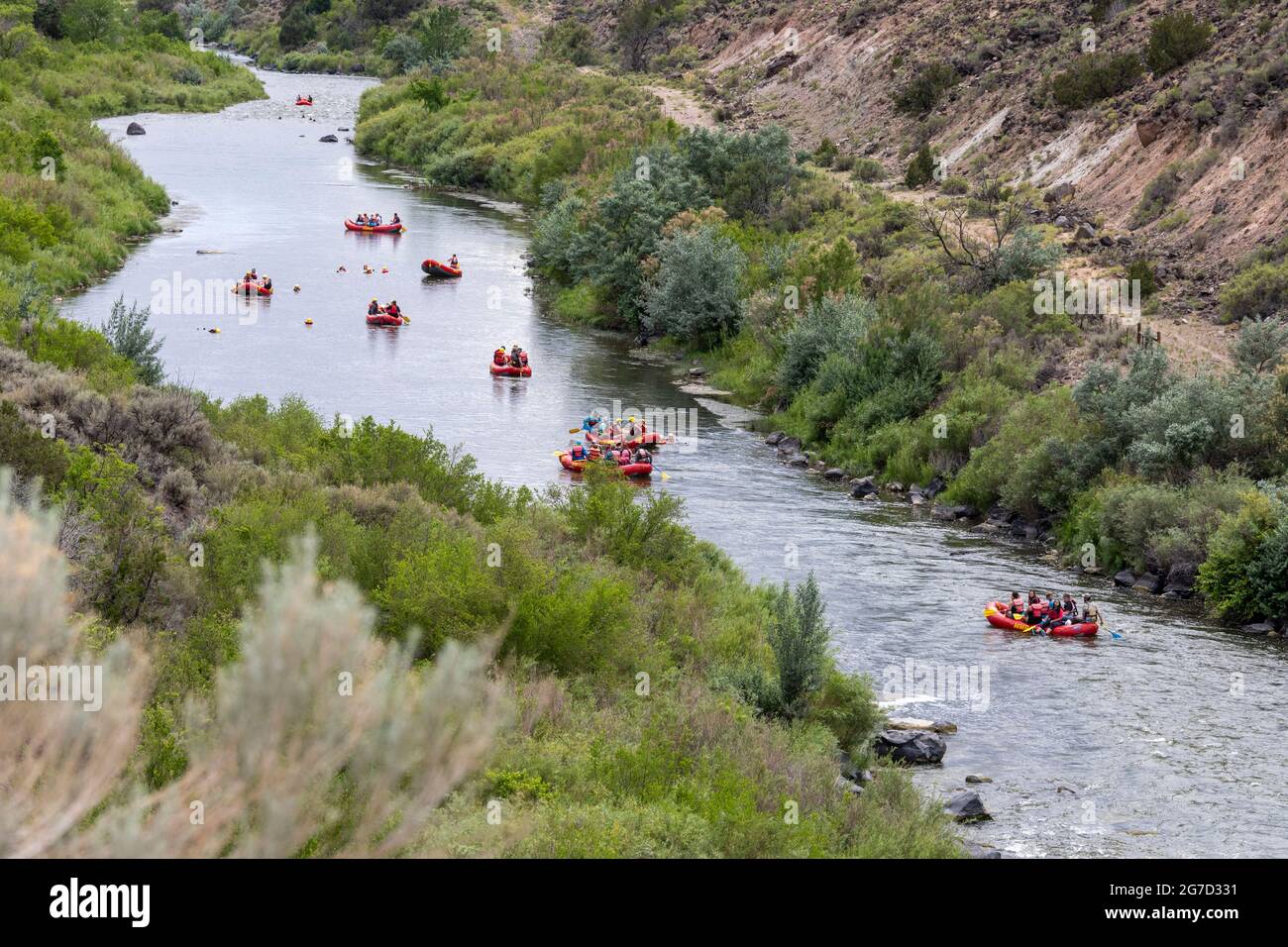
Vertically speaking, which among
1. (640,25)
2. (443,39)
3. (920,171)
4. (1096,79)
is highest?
(640,25)

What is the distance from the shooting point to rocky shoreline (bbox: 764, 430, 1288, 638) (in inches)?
1272

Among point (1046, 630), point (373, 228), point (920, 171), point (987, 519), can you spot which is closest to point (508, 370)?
point (987, 519)

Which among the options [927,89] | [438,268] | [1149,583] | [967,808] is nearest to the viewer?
[967,808]

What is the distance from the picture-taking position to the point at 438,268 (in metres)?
62.6

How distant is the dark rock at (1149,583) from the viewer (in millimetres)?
32812

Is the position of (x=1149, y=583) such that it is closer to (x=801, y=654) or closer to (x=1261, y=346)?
(x=1261, y=346)

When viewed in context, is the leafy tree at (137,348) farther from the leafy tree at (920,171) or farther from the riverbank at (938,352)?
the leafy tree at (920,171)

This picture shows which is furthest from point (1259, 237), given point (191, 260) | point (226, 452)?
point (191, 260)

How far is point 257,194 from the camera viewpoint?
3061 inches

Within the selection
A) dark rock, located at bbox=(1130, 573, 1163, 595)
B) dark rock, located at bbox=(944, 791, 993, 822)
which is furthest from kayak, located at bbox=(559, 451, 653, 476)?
dark rock, located at bbox=(944, 791, 993, 822)

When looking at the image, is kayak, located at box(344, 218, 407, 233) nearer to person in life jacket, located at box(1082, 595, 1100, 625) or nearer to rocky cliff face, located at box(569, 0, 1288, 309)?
rocky cliff face, located at box(569, 0, 1288, 309)

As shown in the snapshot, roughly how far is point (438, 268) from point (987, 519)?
30980mm

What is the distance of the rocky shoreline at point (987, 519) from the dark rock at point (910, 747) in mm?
10106

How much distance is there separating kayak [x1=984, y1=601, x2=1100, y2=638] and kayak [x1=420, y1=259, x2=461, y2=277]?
37729 millimetres
